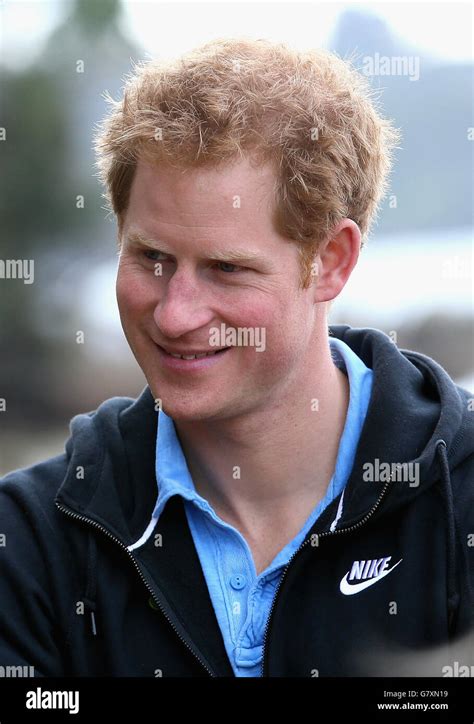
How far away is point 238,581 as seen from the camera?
7.93ft

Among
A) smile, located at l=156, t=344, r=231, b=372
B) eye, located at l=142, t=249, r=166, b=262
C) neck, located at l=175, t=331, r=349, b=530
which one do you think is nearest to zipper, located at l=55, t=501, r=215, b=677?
neck, located at l=175, t=331, r=349, b=530

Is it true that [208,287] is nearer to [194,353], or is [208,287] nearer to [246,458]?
[194,353]

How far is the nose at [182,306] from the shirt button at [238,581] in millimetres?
587

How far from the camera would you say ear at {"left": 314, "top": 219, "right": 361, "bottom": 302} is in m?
2.47

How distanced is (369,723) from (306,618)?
0.86 ft

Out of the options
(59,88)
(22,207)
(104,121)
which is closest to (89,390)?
(22,207)

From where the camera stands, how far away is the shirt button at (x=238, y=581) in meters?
2.41

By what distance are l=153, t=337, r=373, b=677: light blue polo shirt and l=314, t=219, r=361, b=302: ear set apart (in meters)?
0.25

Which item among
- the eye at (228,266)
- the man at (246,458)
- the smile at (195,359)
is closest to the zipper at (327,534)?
the man at (246,458)

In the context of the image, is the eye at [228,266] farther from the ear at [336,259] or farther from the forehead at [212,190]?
the ear at [336,259]

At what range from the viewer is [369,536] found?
7.83 feet

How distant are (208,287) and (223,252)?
9cm

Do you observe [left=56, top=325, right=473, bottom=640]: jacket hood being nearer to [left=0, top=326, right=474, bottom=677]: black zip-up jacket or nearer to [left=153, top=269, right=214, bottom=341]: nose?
[left=0, top=326, right=474, bottom=677]: black zip-up jacket

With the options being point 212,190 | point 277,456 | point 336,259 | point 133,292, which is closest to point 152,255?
point 133,292
